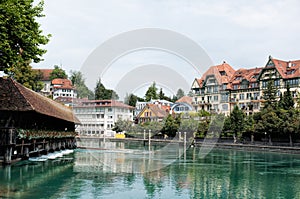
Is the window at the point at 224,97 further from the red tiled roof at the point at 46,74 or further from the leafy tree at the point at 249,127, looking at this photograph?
the red tiled roof at the point at 46,74

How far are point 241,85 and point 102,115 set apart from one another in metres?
31.6

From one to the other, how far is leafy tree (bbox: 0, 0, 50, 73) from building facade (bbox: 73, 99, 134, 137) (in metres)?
55.6

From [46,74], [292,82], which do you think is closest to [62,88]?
[46,74]

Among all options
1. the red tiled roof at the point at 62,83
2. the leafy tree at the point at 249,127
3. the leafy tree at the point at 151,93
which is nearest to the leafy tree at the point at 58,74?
the red tiled roof at the point at 62,83

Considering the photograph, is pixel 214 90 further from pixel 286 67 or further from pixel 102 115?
pixel 102 115

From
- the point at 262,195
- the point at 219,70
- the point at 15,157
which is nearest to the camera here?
the point at 262,195

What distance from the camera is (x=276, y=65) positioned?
63219 millimetres

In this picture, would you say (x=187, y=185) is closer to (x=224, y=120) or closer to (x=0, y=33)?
(x=0, y=33)

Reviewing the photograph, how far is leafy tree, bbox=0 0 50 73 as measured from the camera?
18188 mm

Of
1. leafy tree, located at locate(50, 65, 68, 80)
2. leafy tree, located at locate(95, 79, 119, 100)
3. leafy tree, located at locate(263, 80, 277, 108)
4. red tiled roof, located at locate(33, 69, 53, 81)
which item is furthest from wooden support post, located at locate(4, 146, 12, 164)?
red tiled roof, located at locate(33, 69, 53, 81)

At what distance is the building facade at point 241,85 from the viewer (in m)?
62.3

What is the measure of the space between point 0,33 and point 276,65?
5434 centimetres

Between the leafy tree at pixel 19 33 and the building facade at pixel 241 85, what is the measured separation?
161ft

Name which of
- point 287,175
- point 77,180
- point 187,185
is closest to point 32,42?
point 77,180
